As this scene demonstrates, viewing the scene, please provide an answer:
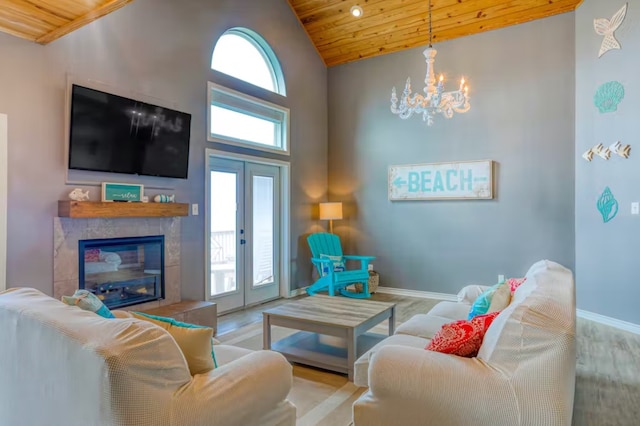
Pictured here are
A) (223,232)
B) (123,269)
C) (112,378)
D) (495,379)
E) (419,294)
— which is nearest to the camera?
(112,378)

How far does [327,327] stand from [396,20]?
449cm

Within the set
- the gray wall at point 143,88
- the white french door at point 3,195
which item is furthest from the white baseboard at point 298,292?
the white french door at point 3,195

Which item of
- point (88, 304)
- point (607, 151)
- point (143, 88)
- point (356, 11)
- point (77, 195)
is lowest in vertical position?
point (88, 304)

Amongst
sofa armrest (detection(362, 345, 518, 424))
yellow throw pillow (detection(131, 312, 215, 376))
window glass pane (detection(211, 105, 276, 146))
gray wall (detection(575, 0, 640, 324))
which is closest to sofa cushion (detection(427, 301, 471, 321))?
sofa armrest (detection(362, 345, 518, 424))

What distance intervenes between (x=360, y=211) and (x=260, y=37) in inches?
116

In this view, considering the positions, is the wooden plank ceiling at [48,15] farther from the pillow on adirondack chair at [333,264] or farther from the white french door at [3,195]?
the pillow on adirondack chair at [333,264]

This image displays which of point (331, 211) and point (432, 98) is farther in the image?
point (331, 211)

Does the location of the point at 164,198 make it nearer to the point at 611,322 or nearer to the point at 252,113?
the point at 252,113

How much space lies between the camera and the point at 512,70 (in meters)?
5.20

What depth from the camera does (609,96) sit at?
425cm

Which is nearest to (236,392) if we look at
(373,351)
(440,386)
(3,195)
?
(440,386)

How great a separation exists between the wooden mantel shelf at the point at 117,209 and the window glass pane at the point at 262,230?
4.52 feet

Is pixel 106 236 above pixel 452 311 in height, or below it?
above

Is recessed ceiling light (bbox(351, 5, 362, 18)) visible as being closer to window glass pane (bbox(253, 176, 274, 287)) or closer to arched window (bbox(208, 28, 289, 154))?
arched window (bbox(208, 28, 289, 154))
